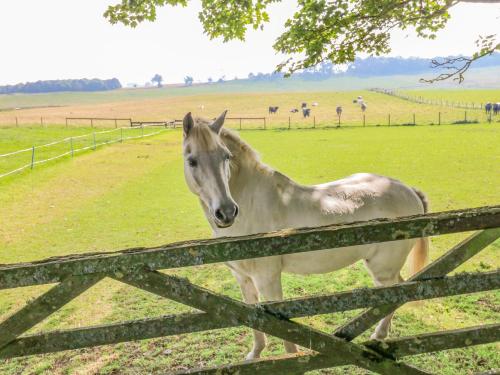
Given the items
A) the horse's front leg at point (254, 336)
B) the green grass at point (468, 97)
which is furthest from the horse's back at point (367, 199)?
the green grass at point (468, 97)

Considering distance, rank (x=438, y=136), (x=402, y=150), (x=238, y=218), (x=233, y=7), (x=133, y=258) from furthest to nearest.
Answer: (x=438, y=136), (x=402, y=150), (x=233, y=7), (x=238, y=218), (x=133, y=258)

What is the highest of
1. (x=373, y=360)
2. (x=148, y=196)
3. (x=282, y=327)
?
(x=282, y=327)

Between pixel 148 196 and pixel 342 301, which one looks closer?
pixel 342 301

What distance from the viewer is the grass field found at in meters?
5.06

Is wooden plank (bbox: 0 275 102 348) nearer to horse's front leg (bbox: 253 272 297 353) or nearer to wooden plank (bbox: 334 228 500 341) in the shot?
wooden plank (bbox: 334 228 500 341)

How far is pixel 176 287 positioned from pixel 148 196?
1288 cm

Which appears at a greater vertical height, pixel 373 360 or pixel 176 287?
pixel 176 287

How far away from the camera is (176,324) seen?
2373 millimetres

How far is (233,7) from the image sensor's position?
681 centimetres

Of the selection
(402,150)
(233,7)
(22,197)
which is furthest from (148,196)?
(402,150)

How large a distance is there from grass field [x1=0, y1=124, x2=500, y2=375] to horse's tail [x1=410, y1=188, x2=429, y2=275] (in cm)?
92

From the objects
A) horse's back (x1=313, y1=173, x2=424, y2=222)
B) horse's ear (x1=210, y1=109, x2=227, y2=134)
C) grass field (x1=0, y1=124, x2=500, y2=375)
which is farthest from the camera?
grass field (x1=0, y1=124, x2=500, y2=375)

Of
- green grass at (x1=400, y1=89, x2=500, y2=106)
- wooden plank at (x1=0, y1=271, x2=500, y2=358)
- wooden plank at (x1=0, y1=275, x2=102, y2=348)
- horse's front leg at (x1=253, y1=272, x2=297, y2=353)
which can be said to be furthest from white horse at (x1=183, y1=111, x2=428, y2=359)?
green grass at (x1=400, y1=89, x2=500, y2=106)

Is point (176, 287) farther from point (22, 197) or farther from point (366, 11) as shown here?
point (22, 197)
